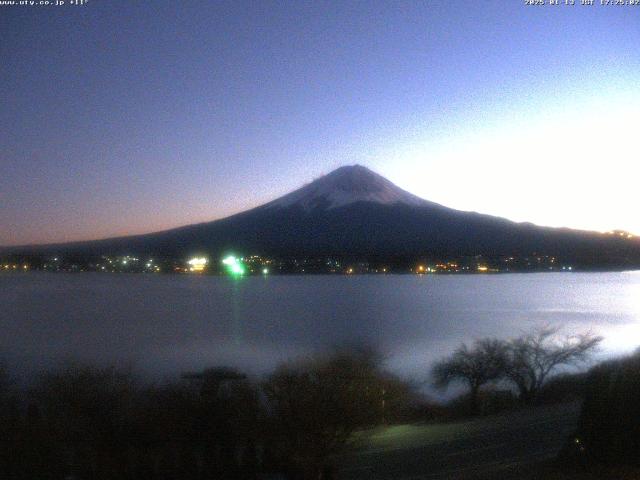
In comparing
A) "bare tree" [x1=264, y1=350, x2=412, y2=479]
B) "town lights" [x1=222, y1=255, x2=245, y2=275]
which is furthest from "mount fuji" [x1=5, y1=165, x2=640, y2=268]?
"bare tree" [x1=264, y1=350, x2=412, y2=479]

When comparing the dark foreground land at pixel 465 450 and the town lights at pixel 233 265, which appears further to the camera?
the town lights at pixel 233 265

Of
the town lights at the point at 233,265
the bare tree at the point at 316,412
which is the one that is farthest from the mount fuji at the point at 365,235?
the bare tree at the point at 316,412

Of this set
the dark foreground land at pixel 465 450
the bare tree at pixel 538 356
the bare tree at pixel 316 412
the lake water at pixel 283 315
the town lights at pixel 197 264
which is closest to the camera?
the bare tree at pixel 316 412

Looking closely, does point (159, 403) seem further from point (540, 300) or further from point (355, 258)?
point (355, 258)

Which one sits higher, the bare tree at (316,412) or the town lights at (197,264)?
the town lights at (197,264)

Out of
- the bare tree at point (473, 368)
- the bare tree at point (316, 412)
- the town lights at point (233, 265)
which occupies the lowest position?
the bare tree at point (473, 368)

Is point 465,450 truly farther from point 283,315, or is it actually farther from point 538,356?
point 283,315

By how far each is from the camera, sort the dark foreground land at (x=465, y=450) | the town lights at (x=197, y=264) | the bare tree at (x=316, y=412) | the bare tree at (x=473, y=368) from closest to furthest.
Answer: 1. the bare tree at (x=316, y=412)
2. the dark foreground land at (x=465, y=450)
3. the bare tree at (x=473, y=368)
4. the town lights at (x=197, y=264)

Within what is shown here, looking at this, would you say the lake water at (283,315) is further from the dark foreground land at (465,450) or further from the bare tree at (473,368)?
the dark foreground land at (465,450)
